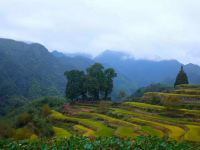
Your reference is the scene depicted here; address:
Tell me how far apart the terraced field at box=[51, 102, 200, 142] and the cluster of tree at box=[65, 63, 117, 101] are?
2176 centimetres

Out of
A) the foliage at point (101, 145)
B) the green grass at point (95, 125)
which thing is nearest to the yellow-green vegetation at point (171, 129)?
the green grass at point (95, 125)

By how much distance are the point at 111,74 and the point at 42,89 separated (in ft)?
285

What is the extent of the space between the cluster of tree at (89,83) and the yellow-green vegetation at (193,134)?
4580 centimetres

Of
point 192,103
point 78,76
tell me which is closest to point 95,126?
point 192,103

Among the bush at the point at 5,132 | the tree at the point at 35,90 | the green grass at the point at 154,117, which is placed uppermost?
the tree at the point at 35,90

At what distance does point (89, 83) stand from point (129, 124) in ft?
132

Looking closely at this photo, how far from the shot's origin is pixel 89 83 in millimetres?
96250

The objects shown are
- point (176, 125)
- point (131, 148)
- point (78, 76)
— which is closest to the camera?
point (131, 148)

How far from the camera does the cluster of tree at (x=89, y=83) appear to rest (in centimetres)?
9644

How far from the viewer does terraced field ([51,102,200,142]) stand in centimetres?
4941

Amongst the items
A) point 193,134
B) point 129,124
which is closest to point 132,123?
point 129,124

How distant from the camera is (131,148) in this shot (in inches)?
1211

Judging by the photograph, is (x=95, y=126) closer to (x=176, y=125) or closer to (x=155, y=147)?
(x=176, y=125)

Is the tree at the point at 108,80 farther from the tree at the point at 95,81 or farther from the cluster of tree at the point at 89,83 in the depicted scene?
the tree at the point at 95,81
